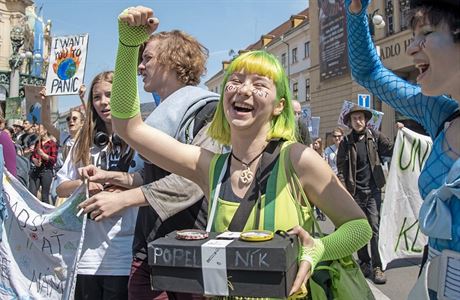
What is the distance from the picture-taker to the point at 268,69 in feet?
5.83

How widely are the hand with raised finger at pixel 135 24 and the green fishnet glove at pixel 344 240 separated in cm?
91

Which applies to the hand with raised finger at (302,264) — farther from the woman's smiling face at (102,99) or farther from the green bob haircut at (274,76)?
the woman's smiling face at (102,99)

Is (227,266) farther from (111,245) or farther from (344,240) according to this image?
(111,245)

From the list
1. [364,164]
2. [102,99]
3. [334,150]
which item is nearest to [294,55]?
[334,150]

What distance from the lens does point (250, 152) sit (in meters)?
1.81

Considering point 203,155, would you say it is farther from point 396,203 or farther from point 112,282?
point 396,203

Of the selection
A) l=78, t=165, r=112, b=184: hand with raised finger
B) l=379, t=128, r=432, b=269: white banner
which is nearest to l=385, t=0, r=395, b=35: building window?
l=379, t=128, r=432, b=269: white banner

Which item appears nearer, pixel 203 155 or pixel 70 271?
pixel 203 155

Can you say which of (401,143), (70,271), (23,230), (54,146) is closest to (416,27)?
(70,271)

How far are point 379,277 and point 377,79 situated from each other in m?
3.74

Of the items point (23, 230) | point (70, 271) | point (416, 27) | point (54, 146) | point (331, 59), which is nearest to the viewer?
point (416, 27)

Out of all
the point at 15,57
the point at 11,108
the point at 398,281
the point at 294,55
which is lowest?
the point at 398,281

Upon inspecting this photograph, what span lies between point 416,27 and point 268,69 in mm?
508

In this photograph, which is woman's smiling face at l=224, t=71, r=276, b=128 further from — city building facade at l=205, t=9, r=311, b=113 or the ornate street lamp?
city building facade at l=205, t=9, r=311, b=113
